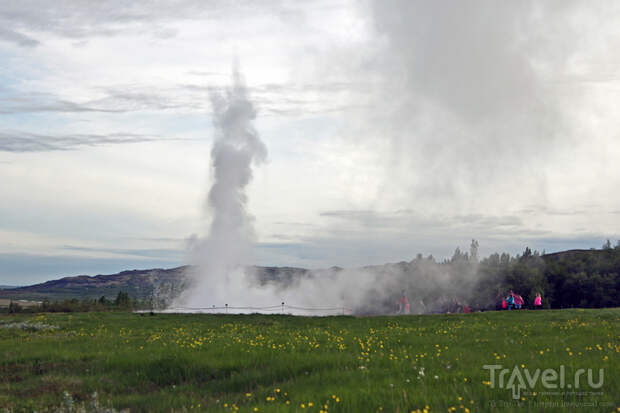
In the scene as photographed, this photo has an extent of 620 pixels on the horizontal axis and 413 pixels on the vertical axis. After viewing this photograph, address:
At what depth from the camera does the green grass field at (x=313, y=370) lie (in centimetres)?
1141

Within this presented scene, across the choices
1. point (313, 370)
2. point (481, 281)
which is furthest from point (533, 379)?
point (481, 281)

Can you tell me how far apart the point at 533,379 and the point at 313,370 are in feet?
18.7

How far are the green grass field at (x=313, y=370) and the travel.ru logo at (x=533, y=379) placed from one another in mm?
149

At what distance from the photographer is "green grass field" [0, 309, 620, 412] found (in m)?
11.4

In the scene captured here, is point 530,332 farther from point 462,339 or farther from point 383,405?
point 383,405

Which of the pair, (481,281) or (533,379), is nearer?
(533,379)

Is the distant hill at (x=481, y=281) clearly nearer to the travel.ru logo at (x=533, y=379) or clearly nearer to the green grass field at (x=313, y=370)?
the green grass field at (x=313, y=370)

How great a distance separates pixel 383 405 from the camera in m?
11.1

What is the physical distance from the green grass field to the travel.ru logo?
0.15 metres

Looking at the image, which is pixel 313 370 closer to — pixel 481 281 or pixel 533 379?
pixel 533 379

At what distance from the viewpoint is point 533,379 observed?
41.3ft

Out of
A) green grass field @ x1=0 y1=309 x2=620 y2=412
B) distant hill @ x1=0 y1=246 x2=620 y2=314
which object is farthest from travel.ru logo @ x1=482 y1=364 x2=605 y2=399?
distant hill @ x1=0 y1=246 x2=620 y2=314

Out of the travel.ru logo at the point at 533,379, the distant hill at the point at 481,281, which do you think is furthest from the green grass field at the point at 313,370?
the distant hill at the point at 481,281

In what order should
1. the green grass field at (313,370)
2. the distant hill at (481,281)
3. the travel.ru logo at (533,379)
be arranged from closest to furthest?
1. the green grass field at (313,370)
2. the travel.ru logo at (533,379)
3. the distant hill at (481,281)
